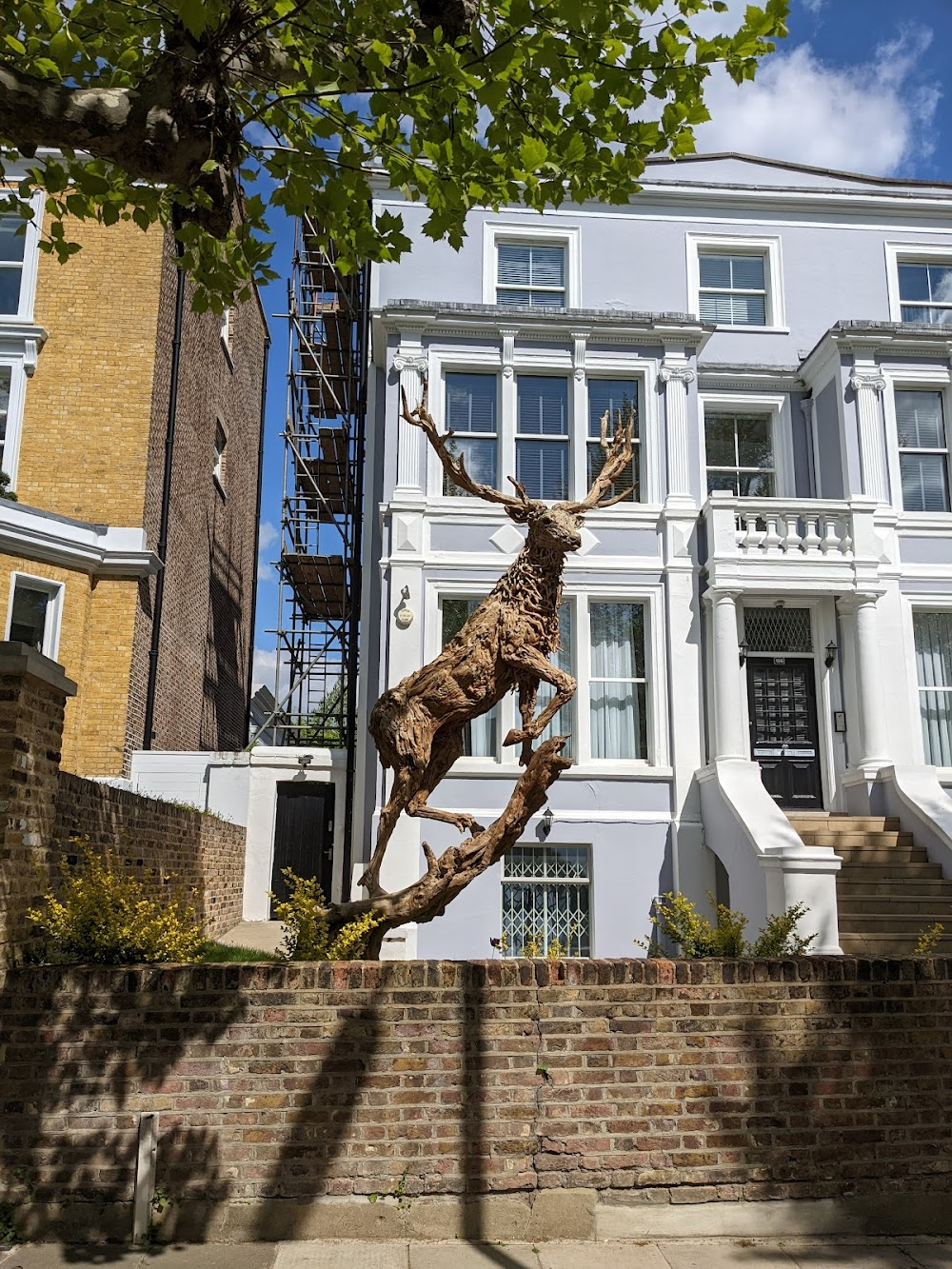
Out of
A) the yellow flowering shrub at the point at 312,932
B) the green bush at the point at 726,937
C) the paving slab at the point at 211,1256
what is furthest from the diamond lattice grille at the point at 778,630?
the paving slab at the point at 211,1256

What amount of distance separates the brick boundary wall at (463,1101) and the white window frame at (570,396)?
9.51 m

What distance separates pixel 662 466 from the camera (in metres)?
14.8

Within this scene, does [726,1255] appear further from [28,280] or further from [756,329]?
[28,280]

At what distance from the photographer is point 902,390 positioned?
15.3 meters

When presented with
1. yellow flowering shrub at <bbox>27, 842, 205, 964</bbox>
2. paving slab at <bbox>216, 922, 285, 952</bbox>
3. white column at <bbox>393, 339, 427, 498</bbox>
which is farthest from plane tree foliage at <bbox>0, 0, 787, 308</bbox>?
paving slab at <bbox>216, 922, 285, 952</bbox>

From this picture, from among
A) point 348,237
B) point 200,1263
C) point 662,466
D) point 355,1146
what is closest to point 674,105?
point 348,237

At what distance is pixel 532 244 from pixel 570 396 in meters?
2.90

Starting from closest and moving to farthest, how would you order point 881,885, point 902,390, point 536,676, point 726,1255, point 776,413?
point 726,1255, point 536,676, point 881,885, point 902,390, point 776,413

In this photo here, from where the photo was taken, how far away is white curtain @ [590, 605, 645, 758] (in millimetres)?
14094

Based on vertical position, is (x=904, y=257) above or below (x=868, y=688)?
above

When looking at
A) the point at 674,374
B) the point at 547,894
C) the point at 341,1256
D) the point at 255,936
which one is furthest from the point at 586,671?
the point at 341,1256

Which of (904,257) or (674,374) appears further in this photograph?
(904,257)

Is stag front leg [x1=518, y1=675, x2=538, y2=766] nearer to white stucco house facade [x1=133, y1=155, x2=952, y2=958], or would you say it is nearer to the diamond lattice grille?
white stucco house facade [x1=133, y1=155, x2=952, y2=958]

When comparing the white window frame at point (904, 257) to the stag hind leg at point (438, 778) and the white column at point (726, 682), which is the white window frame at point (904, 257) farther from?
the stag hind leg at point (438, 778)
